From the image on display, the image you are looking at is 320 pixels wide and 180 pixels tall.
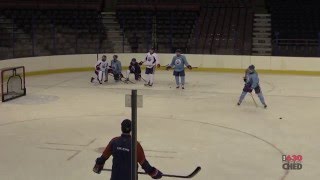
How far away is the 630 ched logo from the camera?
7564 millimetres

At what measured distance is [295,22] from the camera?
25203 mm

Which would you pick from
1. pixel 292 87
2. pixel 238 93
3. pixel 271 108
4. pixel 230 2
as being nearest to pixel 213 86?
pixel 238 93

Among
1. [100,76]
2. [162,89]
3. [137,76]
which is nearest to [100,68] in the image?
[100,76]

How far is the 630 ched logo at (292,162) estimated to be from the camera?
756cm

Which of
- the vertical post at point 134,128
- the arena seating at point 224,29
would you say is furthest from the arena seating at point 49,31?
the vertical post at point 134,128

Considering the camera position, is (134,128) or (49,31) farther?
(49,31)

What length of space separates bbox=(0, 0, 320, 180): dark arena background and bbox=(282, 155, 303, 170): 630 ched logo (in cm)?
3

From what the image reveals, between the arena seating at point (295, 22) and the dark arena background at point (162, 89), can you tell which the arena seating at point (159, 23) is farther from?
the arena seating at point (295, 22)

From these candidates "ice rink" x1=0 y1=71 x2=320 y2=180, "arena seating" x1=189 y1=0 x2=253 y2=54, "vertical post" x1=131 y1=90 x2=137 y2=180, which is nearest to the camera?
"vertical post" x1=131 y1=90 x2=137 y2=180

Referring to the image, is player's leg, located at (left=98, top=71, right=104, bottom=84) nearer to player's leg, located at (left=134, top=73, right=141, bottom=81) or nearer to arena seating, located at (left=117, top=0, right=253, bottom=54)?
player's leg, located at (left=134, top=73, right=141, bottom=81)

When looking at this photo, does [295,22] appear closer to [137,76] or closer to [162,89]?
[137,76]

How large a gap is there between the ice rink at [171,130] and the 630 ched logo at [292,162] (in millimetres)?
116

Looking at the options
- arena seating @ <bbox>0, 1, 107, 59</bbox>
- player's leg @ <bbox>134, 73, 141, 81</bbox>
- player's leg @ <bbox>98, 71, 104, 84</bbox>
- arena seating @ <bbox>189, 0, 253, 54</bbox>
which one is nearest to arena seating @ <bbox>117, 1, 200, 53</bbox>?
arena seating @ <bbox>189, 0, 253, 54</bbox>

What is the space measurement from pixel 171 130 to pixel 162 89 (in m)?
5.59
